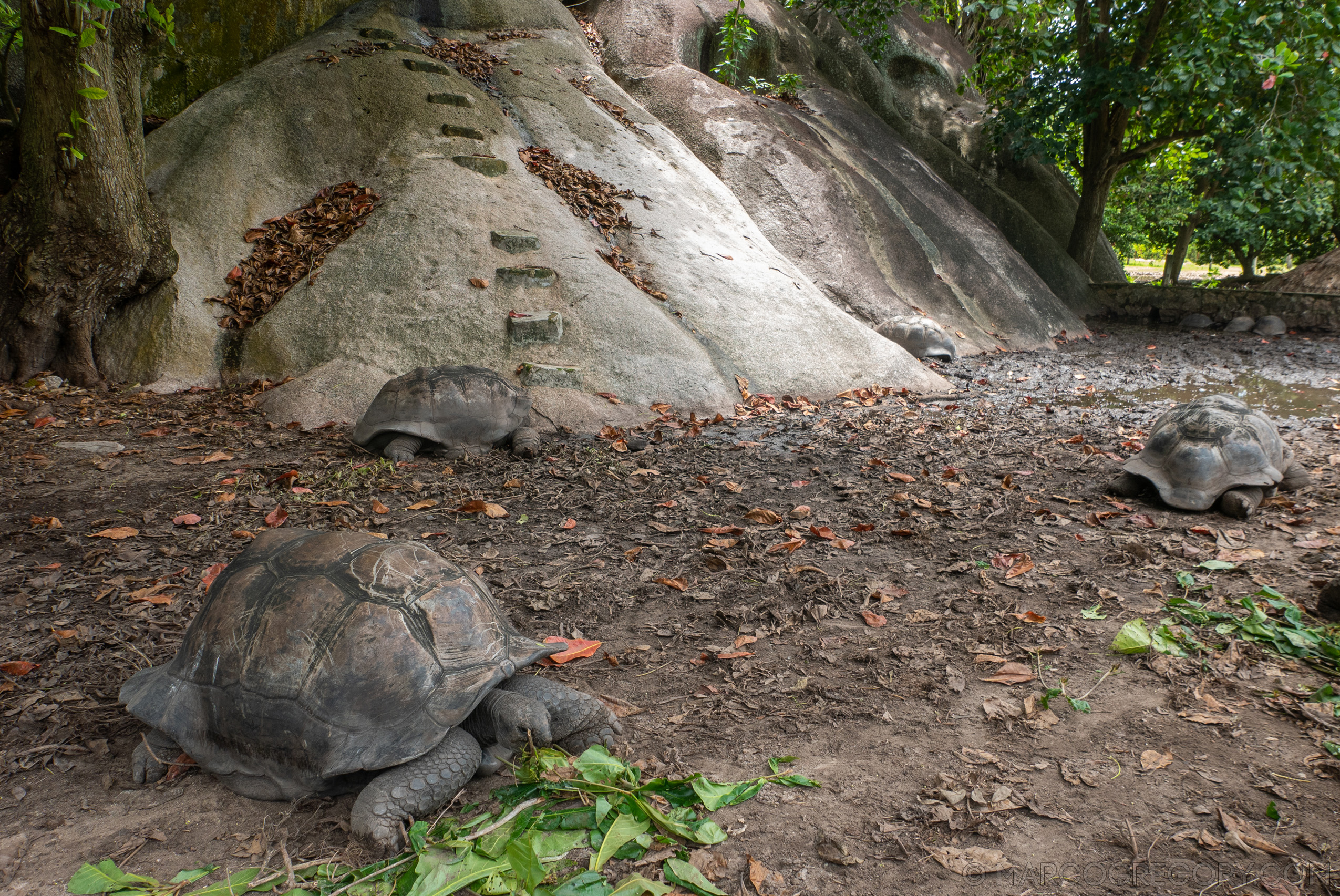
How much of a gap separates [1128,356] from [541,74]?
9823mm

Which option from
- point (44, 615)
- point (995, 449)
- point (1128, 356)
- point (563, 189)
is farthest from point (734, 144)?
point (44, 615)

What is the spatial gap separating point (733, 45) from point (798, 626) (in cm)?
1366

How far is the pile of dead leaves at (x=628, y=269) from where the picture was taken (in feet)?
28.8

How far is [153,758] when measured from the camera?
2.52m

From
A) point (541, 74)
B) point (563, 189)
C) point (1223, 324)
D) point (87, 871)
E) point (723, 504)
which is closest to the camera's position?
point (87, 871)

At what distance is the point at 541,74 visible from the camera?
433 inches

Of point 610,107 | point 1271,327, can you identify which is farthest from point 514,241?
point 1271,327

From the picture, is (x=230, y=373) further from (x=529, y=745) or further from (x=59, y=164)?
(x=529, y=745)

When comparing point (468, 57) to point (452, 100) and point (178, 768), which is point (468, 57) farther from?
point (178, 768)

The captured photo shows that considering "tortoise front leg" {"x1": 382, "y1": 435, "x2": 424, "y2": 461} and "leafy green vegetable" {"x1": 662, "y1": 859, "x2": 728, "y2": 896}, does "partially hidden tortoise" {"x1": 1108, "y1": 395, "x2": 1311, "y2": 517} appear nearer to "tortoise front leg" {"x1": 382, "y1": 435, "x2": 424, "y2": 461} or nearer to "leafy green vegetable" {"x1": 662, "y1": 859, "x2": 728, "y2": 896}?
"leafy green vegetable" {"x1": 662, "y1": 859, "x2": 728, "y2": 896}

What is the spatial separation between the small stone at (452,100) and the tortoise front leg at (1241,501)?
8.98m

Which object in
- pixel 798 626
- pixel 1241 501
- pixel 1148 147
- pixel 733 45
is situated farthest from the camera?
pixel 1148 147

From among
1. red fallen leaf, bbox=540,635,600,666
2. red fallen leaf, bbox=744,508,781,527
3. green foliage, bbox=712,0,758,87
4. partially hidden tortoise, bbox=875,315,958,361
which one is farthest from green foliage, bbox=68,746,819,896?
green foliage, bbox=712,0,758,87

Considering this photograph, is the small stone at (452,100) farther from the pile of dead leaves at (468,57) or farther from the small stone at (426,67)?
the pile of dead leaves at (468,57)
